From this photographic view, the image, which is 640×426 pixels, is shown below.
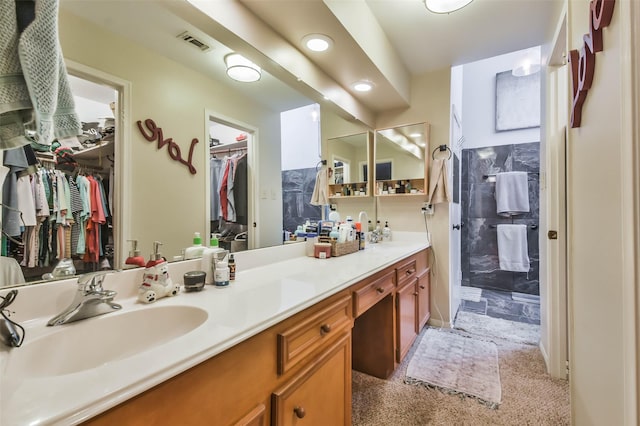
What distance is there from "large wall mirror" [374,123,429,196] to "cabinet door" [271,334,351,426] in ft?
5.94

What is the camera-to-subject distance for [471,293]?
382 centimetres

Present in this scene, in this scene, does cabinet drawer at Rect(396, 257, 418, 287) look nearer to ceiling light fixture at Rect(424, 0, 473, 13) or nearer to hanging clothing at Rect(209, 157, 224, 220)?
hanging clothing at Rect(209, 157, 224, 220)

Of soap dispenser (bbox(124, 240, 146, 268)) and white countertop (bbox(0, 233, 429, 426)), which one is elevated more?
soap dispenser (bbox(124, 240, 146, 268))

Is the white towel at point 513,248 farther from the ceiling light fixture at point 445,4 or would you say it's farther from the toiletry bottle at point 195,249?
the toiletry bottle at point 195,249

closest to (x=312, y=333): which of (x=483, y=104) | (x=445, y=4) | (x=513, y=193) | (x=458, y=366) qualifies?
(x=458, y=366)

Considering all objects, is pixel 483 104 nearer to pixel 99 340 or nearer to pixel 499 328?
pixel 499 328

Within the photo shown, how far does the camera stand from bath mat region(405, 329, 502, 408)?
1.73 m

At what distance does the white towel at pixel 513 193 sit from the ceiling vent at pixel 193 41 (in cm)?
385

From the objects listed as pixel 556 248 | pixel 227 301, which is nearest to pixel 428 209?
pixel 556 248

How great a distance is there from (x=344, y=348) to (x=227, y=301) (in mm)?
578

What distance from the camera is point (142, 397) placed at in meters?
0.53

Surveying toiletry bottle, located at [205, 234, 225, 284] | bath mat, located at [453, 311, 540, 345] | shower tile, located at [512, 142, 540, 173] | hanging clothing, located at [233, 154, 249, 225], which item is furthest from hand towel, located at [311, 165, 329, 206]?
shower tile, located at [512, 142, 540, 173]

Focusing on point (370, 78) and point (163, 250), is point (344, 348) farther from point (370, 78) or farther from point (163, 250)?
point (370, 78)

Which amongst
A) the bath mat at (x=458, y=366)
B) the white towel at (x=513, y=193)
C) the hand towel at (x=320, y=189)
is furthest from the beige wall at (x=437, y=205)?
the white towel at (x=513, y=193)
